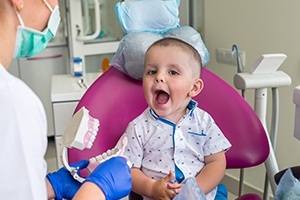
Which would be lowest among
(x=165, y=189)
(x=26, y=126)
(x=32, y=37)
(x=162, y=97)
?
(x=165, y=189)

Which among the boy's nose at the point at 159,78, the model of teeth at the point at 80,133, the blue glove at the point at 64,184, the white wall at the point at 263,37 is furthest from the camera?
the white wall at the point at 263,37

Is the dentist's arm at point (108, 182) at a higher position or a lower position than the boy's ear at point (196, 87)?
lower

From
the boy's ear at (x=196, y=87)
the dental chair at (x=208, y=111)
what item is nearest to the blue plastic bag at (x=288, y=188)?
the dental chair at (x=208, y=111)

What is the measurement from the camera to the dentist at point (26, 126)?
0.73 meters

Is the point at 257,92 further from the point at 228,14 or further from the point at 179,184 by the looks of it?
the point at 228,14

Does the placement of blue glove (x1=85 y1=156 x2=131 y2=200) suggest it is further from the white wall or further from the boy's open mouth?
the white wall

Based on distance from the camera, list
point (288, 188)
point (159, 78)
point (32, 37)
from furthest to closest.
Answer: point (159, 78) → point (288, 188) → point (32, 37)

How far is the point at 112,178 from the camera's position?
3.03 ft

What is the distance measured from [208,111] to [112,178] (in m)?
0.61

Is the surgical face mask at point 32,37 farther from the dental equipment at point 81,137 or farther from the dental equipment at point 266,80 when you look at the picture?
the dental equipment at point 266,80

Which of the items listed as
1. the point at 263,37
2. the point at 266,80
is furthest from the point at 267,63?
the point at 263,37

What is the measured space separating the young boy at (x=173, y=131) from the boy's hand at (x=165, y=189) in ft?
0.10

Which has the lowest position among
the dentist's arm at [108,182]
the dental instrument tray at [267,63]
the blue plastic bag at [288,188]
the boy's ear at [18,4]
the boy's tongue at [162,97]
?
the blue plastic bag at [288,188]

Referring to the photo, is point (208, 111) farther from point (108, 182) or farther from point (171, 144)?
point (108, 182)
